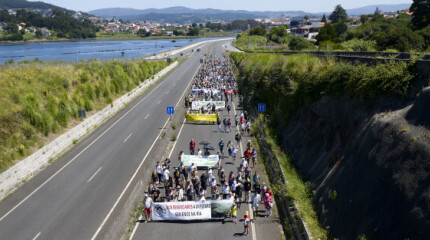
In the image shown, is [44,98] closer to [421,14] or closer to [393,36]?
[393,36]

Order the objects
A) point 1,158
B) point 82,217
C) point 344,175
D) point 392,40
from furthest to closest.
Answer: point 392,40 < point 1,158 < point 82,217 < point 344,175

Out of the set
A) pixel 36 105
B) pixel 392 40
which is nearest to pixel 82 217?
pixel 36 105

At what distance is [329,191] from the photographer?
18438 mm

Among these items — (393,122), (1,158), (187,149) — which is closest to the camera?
(393,122)

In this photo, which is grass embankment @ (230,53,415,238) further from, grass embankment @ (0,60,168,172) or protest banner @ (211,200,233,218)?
grass embankment @ (0,60,168,172)

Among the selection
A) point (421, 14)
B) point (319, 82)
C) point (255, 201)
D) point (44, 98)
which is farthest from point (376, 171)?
point (421, 14)

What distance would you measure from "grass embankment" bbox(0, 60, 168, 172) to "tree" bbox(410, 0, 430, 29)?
182 ft

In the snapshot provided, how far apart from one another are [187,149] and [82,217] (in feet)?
42.6

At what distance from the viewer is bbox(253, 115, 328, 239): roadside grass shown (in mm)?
16847

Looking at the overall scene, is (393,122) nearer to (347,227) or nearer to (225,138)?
(347,227)

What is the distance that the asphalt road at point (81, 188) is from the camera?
19.2 metres

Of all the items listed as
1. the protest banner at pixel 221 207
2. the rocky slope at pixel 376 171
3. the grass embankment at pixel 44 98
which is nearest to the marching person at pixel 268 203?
the protest banner at pixel 221 207

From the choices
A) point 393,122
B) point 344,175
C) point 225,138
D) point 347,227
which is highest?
point 393,122

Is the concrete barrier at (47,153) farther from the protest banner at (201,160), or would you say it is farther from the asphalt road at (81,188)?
the protest banner at (201,160)
